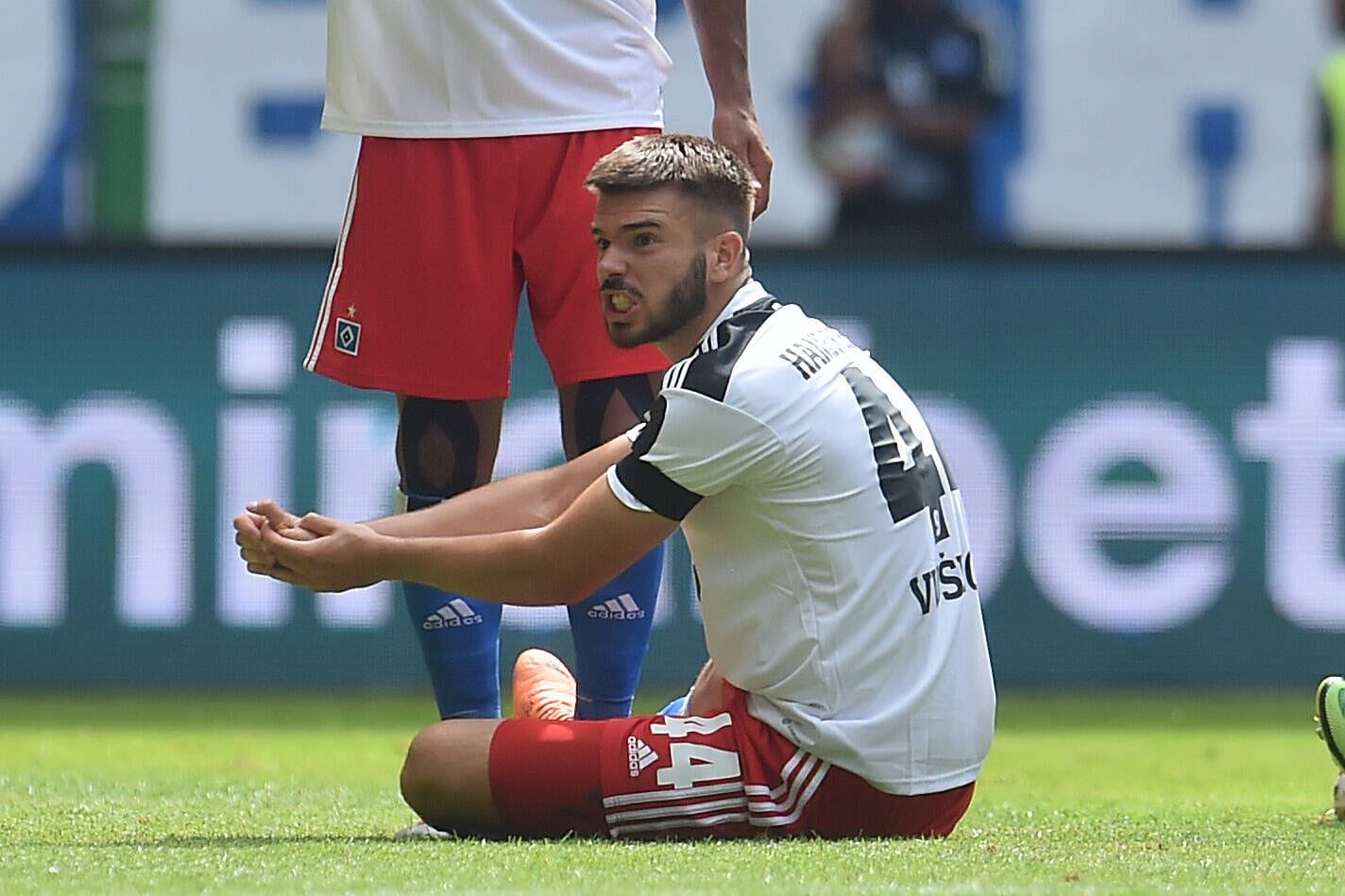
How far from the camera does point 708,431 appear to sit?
3664 millimetres

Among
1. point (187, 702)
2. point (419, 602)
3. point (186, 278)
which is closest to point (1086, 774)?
point (419, 602)

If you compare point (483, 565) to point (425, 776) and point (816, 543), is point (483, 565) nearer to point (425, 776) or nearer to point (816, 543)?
point (425, 776)

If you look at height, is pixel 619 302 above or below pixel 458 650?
above

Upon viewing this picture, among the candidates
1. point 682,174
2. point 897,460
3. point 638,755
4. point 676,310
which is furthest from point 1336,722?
point 682,174

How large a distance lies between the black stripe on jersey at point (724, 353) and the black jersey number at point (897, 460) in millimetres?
166

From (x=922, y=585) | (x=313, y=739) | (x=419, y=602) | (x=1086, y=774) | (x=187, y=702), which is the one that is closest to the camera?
(x=922, y=585)

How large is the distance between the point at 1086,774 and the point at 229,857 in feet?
8.52

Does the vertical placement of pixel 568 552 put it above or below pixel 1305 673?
above

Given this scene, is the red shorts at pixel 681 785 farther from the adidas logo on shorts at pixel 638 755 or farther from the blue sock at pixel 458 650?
the blue sock at pixel 458 650

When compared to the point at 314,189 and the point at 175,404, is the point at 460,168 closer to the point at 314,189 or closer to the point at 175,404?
the point at 175,404

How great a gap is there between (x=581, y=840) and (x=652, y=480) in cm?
57

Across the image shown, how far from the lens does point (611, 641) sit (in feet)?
14.1

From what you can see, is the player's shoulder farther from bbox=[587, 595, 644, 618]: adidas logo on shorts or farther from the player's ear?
bbox=[587, 595, 644, 618]: adidas logo on shorts

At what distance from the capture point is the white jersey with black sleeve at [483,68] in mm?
4324
